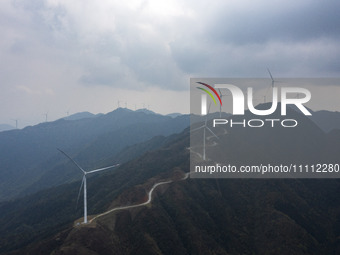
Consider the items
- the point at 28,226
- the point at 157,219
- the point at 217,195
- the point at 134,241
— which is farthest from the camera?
the point at 28,226

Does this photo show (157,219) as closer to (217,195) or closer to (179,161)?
(217,195)

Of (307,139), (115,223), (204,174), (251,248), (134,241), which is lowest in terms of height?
(251,248)

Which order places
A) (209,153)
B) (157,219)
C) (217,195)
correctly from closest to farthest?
(157,219) → (217,195) → (209,153)

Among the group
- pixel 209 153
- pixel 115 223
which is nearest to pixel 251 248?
pixel 115 223

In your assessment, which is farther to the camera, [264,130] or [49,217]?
[264,130]

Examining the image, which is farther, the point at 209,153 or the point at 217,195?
the point at 209,153

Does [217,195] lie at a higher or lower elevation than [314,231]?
higher

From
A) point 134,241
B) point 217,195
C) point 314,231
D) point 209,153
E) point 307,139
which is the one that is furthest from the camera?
point 307,139

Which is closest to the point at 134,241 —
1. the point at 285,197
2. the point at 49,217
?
the point at 285,197

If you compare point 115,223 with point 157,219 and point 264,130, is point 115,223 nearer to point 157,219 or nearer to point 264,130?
point 157,219

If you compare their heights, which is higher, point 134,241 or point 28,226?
point 134,241
